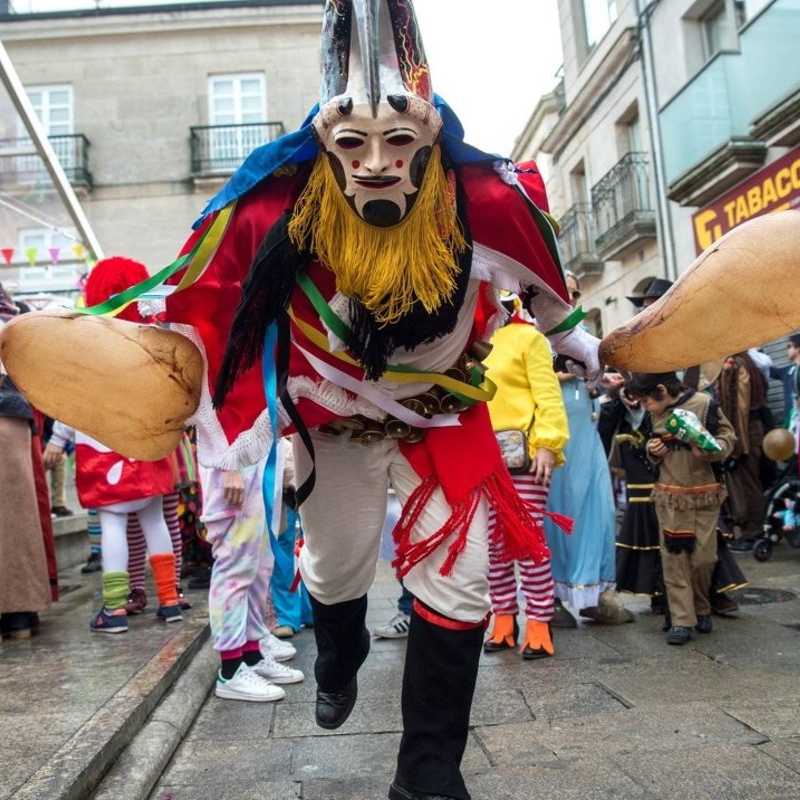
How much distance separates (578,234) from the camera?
1986cm

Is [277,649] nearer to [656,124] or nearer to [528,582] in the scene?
[528,582]

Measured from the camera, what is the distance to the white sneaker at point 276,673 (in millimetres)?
4121

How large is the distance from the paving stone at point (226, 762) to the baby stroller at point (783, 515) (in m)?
5.39

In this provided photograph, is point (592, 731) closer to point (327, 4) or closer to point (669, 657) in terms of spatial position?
point (669, 657)

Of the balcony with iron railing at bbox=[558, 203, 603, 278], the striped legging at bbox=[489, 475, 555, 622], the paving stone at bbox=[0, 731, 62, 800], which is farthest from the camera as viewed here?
the balcony with iron railing at bbox=[558, 203, 603, 278]

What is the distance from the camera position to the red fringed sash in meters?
2.46

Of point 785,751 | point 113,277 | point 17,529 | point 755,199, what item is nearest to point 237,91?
point 755,199

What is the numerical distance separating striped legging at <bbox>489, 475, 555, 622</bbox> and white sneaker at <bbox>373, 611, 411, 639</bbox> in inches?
21.8

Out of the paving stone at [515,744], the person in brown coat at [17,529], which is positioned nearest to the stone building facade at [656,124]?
the person in brown coat at [17,529]

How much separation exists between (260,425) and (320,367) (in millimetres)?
218

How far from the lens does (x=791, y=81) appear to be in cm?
1088

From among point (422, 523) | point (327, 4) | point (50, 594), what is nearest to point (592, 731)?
point (422, 523)

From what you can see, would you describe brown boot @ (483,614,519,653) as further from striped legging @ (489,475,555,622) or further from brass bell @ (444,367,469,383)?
brass bell @ (444,367,469,383)

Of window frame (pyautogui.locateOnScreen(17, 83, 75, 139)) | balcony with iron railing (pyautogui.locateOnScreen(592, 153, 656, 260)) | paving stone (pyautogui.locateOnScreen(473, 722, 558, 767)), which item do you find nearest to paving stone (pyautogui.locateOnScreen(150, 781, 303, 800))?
paving stone (pyautogui.locateOnScreen(473, 722, 558, 767))
